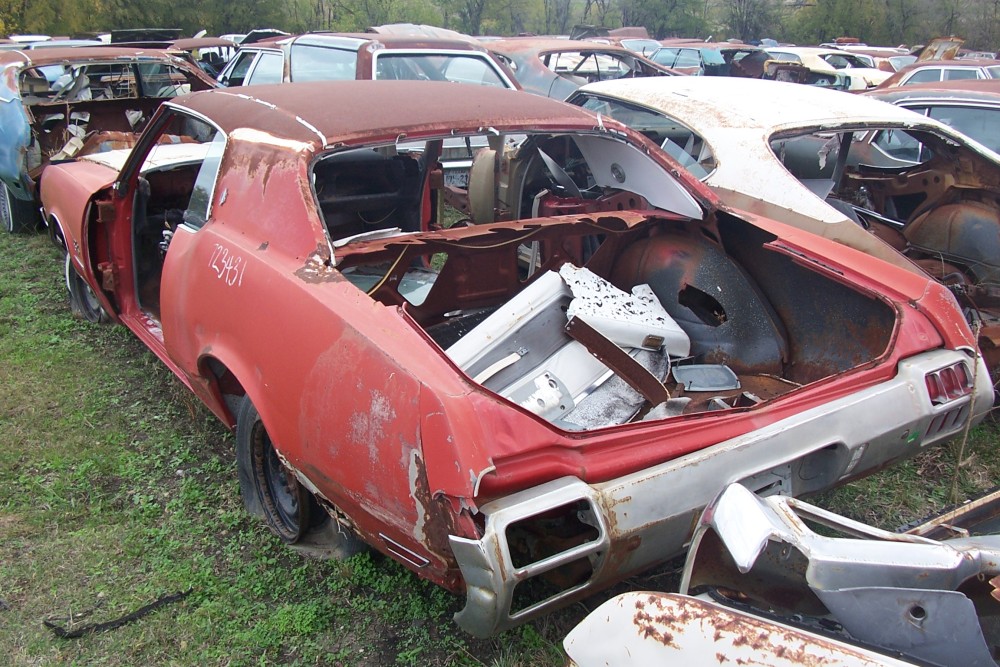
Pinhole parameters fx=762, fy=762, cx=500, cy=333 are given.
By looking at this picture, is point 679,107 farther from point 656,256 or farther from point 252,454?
point 252,454

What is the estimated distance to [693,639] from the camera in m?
1.46

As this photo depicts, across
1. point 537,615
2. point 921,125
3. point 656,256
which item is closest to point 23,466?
point 537,615

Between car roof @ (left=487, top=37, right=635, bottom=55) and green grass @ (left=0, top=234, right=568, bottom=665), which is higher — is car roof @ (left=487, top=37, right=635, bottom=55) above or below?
above

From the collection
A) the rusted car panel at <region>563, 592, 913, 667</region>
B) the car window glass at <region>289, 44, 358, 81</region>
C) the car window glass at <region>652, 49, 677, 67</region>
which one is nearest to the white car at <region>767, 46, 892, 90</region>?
the car window glass at <region>652, 49, 677, 67</region>

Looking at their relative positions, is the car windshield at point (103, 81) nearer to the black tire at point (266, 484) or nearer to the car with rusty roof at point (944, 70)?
the black tire at point (266, 484)

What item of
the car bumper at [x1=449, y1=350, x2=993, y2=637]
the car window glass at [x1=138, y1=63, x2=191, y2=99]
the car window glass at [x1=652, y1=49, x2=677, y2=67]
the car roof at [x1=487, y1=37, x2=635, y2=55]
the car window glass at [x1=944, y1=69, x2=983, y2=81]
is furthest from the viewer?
the car window glass at [x1=652, y1=49, x2=677, y2=67]

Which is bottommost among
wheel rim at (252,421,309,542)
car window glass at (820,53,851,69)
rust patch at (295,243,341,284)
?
wheel rim at (252,421,309,542)

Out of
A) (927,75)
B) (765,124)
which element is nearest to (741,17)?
(927,75)

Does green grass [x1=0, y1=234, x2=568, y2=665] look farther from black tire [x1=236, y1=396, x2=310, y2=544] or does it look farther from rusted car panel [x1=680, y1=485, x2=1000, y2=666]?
rusted car panel [x1=680, y1=485, x2=1000, y2=666]

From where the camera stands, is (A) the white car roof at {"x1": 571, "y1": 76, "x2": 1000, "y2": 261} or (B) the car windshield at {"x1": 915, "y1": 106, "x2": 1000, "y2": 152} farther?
(B) the car windshield at {"x1": 915, "y1": 106, "x2": 1000, "y2": 152}

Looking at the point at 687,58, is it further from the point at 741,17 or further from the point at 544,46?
the point at 741,17

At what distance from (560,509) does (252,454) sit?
4.50 ft

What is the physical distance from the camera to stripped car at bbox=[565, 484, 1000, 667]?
1428 millimetres

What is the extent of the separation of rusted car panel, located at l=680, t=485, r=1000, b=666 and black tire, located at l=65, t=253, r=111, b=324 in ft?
13.3
